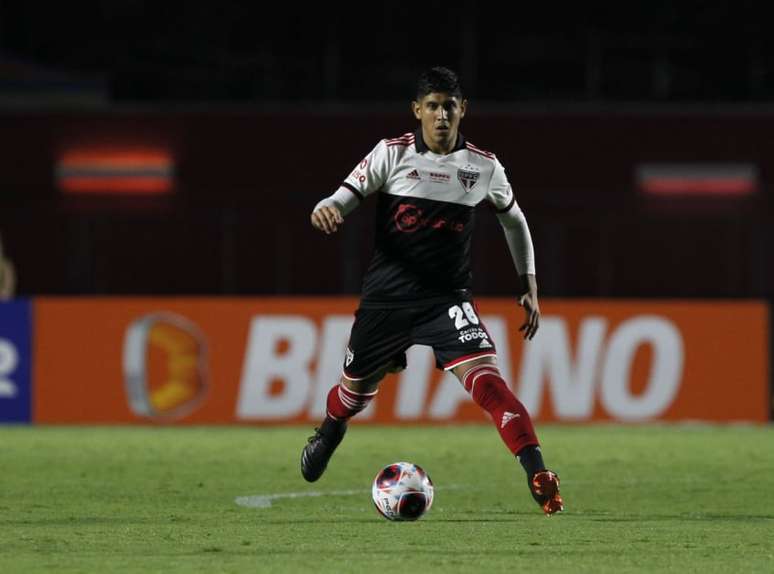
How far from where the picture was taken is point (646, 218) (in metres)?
23.7

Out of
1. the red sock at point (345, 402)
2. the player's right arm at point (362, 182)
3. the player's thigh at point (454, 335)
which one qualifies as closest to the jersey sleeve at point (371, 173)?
the player's right arm at point (362, 182)

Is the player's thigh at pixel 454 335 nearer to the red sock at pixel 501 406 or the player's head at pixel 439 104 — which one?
the red sock at pixel 501 406

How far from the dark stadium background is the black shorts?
15.4m

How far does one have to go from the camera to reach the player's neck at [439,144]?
8.25 metres

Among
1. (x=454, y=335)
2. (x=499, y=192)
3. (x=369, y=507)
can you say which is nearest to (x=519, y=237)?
(x=499, y=192)

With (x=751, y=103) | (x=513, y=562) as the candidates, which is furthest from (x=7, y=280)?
(x=513, y=562)

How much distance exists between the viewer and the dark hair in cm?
809

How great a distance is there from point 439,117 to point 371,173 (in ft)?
1.38

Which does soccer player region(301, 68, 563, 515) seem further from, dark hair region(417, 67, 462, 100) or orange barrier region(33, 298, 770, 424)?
orange barrier region(33, 298, 770, 424)

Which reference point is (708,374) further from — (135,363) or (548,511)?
(548,511)

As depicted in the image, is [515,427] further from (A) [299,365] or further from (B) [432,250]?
(A) [299,365]

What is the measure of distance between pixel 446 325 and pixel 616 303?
28.6 ft

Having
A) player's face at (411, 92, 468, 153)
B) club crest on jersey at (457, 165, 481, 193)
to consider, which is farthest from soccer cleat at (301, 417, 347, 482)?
player's face at (411, 92, 468, 153)

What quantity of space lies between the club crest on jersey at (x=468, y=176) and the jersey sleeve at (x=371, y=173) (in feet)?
1.16
